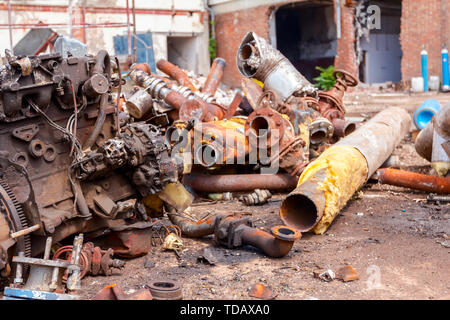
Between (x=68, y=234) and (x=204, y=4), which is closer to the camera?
(x=68, y=234)

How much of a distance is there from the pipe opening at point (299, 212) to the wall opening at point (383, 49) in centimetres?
1426

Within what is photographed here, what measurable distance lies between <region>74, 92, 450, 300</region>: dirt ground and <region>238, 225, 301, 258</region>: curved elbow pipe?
78mm

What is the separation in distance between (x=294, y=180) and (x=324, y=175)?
1.20 metres

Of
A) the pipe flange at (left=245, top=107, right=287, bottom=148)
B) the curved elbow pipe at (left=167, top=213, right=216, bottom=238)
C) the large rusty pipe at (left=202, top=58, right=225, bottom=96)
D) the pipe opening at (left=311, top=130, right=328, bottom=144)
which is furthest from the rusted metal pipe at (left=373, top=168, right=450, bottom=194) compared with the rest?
the large rusty pipe at (left=202, top=58, right=225, bottom=96)

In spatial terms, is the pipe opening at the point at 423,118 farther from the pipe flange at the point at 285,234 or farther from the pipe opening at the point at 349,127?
the pipe flange at the point at 285,234

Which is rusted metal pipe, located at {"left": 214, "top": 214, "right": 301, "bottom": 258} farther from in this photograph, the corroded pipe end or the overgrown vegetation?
the overgrown vegetation

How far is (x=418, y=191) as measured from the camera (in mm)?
6305

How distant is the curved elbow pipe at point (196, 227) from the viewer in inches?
186

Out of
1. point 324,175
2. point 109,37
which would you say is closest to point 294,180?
point 324,175

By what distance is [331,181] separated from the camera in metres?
5.05

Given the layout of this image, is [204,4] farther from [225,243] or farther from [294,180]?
[225,243]

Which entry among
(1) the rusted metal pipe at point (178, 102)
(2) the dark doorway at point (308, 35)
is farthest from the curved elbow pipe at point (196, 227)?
(2) the dark doorway at point (308, 35)

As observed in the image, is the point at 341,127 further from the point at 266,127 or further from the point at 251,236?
the point at 251,236

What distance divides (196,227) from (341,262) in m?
1.45
